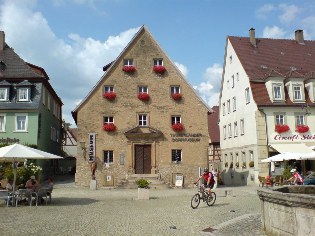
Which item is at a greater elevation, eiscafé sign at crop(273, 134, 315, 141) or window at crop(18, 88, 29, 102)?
window at crop(18, 88, 29, 102)

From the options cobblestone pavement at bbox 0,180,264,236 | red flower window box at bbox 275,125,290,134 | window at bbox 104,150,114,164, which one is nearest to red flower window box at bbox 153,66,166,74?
window at bbox 104,150,114,164

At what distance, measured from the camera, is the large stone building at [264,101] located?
105 ft

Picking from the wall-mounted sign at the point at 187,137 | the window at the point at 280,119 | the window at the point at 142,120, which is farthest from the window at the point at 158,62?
the window at the point at 280,119

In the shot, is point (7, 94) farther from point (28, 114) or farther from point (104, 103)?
point (104, 103)

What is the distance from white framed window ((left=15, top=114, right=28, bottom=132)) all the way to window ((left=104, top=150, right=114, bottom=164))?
7.88 meters

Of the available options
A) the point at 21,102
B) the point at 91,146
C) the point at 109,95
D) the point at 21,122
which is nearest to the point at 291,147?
the point at 109,95

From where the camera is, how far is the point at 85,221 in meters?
12.7

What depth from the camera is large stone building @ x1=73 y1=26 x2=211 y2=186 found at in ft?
99.8

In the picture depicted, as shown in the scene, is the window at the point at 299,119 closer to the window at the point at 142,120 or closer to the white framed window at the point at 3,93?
the window at the point at 142,120

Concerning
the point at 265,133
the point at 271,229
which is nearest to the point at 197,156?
the point at 265,133

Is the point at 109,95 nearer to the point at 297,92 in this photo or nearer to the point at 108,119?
the point at 108,119

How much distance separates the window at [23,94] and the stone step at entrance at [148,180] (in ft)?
38.3

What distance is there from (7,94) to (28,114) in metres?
2.51

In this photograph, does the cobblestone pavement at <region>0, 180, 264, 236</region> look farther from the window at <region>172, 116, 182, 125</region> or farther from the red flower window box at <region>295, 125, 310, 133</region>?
the red flower window box at <region>295, 125, 310, 133</region>
